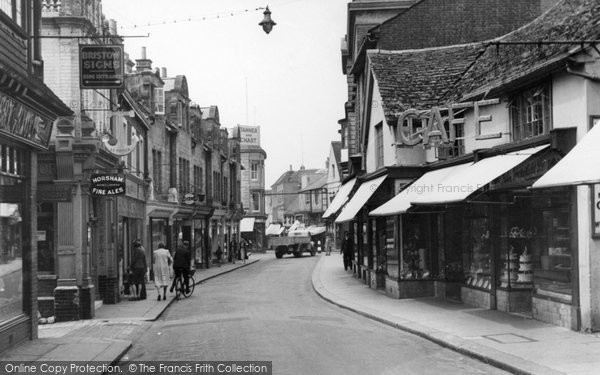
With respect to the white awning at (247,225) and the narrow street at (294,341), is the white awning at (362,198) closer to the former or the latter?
the narrow street at (294,341)

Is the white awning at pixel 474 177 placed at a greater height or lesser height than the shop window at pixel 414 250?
greater

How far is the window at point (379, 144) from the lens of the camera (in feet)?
72.2

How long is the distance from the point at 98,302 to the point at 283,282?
427 inches

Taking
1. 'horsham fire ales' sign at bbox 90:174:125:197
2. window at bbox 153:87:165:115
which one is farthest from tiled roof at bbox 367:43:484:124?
window at bbox 153:87:165:115

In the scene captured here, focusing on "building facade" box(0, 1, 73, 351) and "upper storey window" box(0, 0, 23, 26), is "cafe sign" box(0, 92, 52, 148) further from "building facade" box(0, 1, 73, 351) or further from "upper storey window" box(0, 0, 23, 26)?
"upper storey window" box(0, 0, 23, 26)

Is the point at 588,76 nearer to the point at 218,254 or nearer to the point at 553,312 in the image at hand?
the point at 553,312

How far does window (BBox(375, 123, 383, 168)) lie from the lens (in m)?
22.0

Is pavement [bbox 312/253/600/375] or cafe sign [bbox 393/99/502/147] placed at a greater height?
cafe sign [bbox 393/99/502/147]

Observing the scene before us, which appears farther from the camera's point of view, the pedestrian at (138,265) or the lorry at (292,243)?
the lorry at (292,243)

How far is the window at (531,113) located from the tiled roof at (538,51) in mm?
431

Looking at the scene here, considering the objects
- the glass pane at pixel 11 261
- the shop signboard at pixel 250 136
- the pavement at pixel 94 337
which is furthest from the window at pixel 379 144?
the shop signboard at pixel 250 136

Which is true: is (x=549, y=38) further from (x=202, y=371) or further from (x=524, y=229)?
(x=202, y=371)

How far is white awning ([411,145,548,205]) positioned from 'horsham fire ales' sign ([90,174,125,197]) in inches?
264

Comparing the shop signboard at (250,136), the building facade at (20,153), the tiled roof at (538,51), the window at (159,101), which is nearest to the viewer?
the building facade at (20,153)
